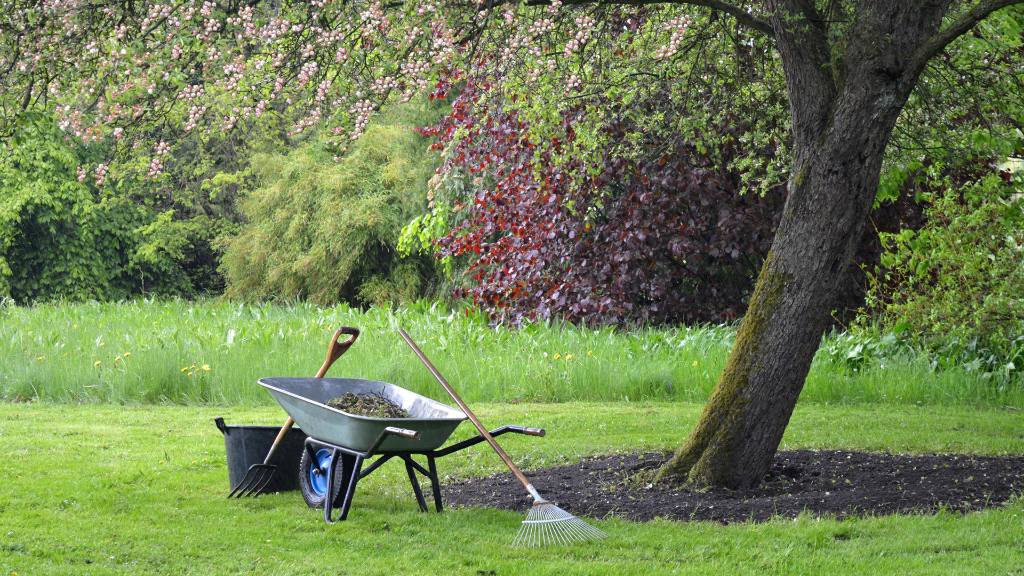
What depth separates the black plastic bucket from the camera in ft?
13.2

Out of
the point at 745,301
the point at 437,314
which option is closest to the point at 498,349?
the point at 437,314

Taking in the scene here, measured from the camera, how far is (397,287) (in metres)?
14.6

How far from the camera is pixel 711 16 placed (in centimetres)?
496

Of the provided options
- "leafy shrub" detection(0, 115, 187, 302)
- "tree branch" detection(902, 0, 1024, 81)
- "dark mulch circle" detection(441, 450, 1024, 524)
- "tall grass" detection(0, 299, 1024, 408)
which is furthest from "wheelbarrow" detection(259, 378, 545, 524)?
"leafy shrub" detection(0, 115, 187, 302)

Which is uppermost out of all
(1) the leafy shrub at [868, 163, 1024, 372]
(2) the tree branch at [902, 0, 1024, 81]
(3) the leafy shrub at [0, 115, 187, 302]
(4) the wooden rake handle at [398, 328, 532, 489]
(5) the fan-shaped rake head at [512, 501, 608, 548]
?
(2) the tree branch at [902, 0, 1024, 81]

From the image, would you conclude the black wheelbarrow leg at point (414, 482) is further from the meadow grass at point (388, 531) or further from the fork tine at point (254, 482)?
the fork tine at point (254, 482)

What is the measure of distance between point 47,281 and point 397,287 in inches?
337

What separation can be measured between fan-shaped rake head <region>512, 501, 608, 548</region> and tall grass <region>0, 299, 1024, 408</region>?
146 inches

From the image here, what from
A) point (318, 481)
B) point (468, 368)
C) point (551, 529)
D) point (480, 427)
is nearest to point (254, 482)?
point (318, 481)

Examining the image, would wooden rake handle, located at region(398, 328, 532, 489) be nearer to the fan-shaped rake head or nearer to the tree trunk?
the fan-shaped rake head

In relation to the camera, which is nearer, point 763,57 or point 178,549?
point 178,549

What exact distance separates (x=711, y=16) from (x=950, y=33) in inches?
67.6

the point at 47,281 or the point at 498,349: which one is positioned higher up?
the point at 498,349

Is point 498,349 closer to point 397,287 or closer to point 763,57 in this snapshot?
point 763,57
